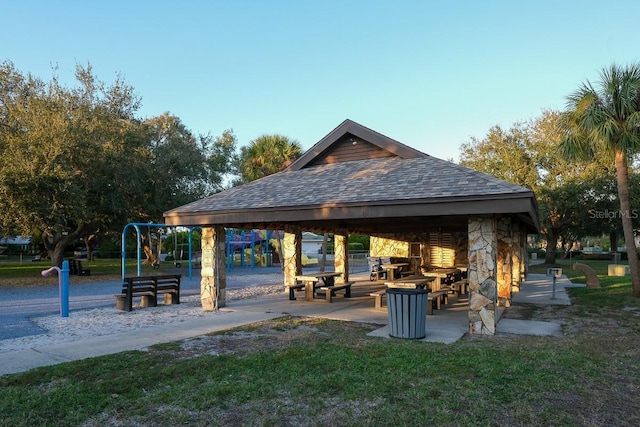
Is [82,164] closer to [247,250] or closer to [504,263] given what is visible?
[504,263]

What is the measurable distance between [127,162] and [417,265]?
577 inches

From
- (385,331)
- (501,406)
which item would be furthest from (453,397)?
(385,331)

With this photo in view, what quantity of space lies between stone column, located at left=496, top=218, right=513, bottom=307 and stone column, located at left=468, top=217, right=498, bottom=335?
387cm

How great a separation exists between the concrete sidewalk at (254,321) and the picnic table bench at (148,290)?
1737mm

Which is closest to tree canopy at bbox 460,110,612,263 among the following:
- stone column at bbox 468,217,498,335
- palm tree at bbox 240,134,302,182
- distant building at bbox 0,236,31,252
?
palm tree at bbox 240,134,302,182

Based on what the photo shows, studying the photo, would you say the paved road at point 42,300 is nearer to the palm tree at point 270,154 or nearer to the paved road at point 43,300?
the paved road at point 43,300

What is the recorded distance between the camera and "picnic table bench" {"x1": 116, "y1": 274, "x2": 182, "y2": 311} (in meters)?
11.2

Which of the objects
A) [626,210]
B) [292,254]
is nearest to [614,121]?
[626,210]

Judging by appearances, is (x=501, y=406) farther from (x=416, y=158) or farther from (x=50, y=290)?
(x=50, y=290)

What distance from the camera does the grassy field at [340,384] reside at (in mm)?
4219

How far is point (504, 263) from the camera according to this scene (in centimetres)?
1284

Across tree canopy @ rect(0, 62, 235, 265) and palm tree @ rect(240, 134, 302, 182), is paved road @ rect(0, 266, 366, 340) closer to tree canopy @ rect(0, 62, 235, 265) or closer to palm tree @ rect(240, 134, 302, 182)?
tree canopy @ rect(0, 62, 235, 265)

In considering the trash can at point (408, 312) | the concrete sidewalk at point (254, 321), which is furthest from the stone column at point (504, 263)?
the trash can at point (408, 312)

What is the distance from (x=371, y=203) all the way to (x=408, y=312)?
216 cm
